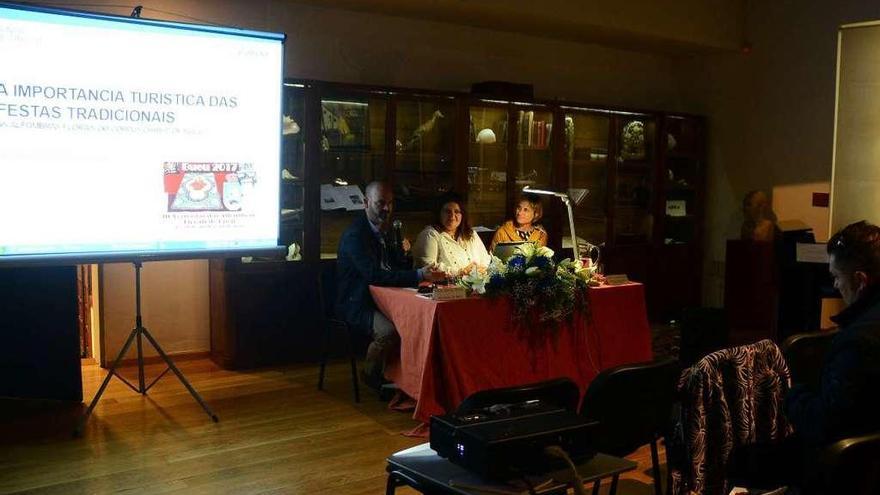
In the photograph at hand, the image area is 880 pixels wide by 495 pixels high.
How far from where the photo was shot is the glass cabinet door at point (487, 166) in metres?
6.17

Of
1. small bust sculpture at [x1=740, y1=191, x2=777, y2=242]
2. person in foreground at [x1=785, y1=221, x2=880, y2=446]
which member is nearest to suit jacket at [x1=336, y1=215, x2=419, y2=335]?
person in foreground at [x1=785, y1=221, x2=880, y2=446]

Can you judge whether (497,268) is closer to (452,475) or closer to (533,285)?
(533,285)

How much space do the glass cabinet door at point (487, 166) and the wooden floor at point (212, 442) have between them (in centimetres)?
201

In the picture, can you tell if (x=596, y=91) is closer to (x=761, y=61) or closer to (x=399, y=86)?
(x=761, y=61)

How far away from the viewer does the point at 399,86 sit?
607 cm

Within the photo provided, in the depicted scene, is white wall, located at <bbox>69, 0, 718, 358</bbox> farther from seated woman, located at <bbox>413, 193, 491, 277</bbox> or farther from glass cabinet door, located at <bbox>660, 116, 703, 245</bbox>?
seated woman, located at <bbox>413, 193, 491, 277</bbox>

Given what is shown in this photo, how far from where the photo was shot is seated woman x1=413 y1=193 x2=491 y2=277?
16.1 feet

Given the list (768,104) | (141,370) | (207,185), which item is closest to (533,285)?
(207,185)

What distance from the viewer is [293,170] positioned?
5340mm

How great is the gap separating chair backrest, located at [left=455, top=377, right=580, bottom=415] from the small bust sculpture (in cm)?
492

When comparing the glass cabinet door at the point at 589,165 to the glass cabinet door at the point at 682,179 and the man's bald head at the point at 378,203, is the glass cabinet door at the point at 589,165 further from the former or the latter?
the man's bald head at the point at 378,203

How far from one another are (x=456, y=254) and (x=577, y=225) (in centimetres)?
230

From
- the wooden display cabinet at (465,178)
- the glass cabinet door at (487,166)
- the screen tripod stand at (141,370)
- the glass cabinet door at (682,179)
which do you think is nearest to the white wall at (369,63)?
the wooden display cabinet at (465,178)

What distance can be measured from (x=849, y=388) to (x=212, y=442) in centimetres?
282
